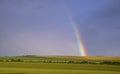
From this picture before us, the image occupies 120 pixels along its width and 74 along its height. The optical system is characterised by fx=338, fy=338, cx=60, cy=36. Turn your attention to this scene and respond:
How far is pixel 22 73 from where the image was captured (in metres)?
49.8

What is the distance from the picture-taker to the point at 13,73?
49281 millimetres

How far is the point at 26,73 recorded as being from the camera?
164ft

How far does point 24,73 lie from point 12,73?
1.82 metres

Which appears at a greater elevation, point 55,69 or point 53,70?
point 55,69

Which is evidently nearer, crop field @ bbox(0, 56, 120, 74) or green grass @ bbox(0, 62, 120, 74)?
green grass @ bbox(0, 62, 120, 74)

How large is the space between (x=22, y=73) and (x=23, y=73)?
0.18 m

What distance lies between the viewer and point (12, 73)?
161 ft

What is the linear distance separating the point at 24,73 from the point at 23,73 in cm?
15

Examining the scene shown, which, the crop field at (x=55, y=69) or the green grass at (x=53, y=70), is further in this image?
the crop field at (x=55, y=69)

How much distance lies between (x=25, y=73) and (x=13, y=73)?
5.94 ft

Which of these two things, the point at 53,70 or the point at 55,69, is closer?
the point at 53,70

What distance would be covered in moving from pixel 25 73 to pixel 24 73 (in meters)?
0.15

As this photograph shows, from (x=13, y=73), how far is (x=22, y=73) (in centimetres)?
136
